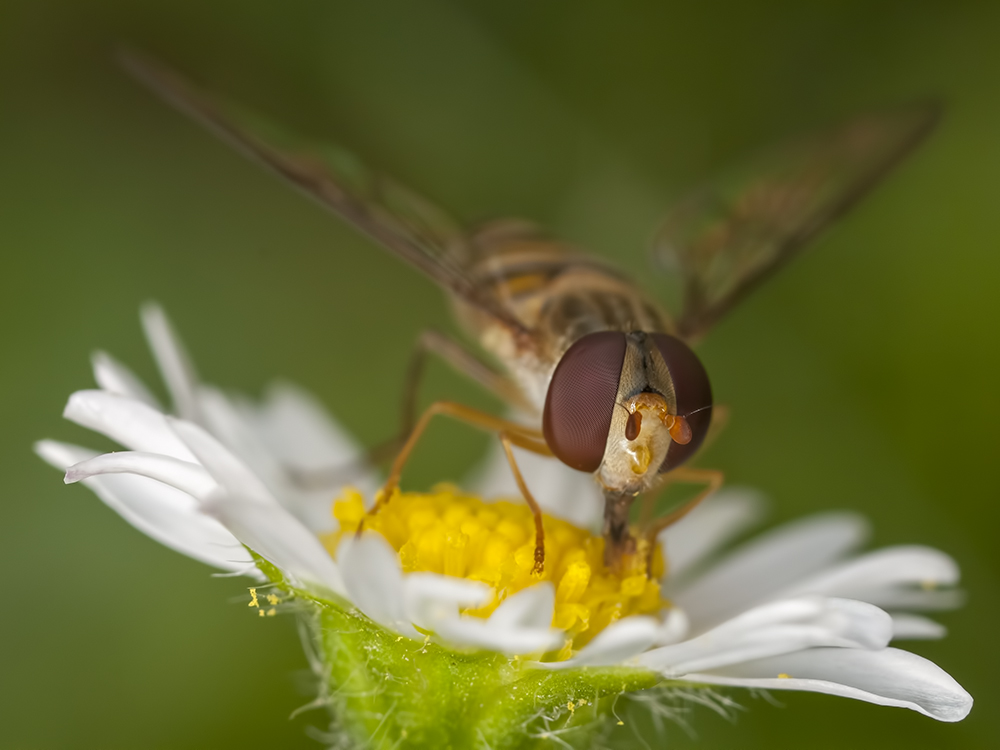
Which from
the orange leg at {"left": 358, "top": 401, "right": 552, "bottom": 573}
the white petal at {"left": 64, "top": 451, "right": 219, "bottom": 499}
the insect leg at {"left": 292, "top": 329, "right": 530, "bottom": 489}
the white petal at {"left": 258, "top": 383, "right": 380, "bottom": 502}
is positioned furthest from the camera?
the white petal at {"left": 258, "top": 383, "right": 380, "bottom": 502}

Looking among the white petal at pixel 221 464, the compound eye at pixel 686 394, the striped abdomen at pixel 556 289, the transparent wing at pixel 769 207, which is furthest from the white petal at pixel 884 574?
the white petal at pixel 221 464

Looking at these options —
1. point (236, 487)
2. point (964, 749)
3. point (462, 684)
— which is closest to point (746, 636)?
point (462, 684)

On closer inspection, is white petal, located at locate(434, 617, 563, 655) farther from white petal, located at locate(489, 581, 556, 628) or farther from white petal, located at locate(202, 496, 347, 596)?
white petal, located at locate(202, 496, 347, 596)

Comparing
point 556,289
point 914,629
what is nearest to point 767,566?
point 914,629

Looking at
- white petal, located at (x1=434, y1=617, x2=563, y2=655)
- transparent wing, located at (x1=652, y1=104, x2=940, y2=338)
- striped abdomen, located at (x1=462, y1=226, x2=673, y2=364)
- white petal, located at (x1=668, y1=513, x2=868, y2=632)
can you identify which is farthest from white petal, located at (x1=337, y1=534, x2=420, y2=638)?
transparent wing, located at (x1=652, y1=104, x2=940, y2=338)

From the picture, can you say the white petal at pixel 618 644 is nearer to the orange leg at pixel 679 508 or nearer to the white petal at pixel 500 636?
the white petal at pixel 500 636
